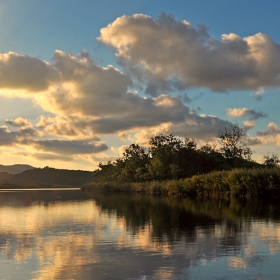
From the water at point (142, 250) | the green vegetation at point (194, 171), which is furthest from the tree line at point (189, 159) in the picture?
the water at point (142, 250)

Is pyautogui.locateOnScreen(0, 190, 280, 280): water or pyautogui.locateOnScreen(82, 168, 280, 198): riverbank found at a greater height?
pyautogui.locateOnScreen(82, 168, 280, 198): riverbank

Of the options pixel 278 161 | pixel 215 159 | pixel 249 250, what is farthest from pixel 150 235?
pixel 278 161

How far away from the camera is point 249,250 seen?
15.3 meters

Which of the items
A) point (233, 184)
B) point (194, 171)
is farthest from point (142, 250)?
point (194, 171)

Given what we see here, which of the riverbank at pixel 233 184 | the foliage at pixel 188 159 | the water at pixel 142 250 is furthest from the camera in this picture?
the foliage at pixel 188 159

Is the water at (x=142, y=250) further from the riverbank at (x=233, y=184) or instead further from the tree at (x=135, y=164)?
the tree at (x=135, y=164)

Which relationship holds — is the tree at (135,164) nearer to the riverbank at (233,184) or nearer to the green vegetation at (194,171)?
the green vegetation at (194,171)

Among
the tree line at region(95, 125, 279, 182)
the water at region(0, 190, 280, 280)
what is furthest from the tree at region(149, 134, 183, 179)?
the water at region(0, 190, 280, 280)

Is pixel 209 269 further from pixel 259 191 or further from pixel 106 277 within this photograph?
pixel 259 191

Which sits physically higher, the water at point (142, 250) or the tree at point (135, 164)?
the tree at point (135, 164)

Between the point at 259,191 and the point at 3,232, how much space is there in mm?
36138

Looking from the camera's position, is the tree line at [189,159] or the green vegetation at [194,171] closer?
the green vegetation at [194,171]

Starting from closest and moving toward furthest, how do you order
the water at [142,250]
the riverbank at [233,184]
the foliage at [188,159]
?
the water at [142,250] → the riverbank at [233,184] → the foliage at [188,159]

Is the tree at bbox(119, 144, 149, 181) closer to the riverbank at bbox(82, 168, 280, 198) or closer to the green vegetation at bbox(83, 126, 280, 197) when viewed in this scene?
the green vegetation at bbox(83, 126, 280, 197)
